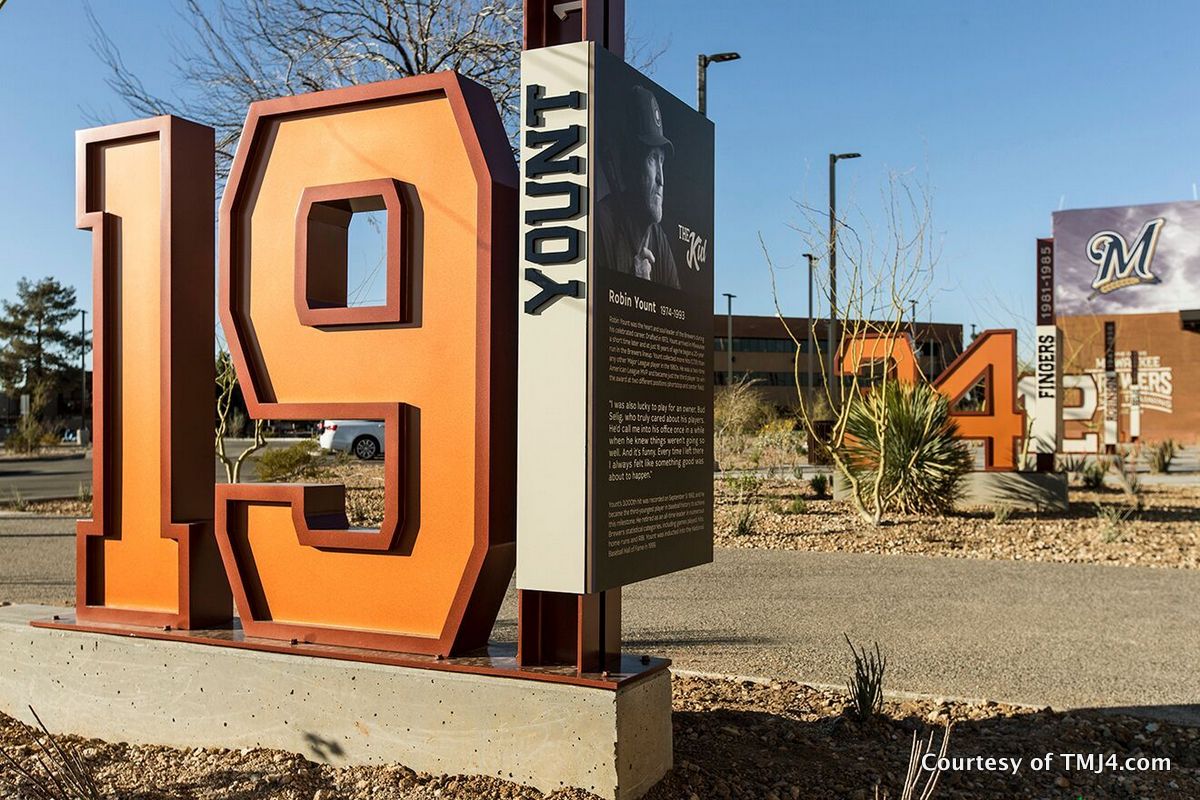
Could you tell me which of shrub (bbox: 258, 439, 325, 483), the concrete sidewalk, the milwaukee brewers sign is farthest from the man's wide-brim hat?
the milwaukee brewers sign

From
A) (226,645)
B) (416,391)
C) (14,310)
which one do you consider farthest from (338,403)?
(14,310)

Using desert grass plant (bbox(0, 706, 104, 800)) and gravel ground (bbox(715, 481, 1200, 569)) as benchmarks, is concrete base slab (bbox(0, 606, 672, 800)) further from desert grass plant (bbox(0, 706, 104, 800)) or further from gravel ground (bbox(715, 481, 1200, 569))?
gravel ground (bbox(715, 481, 1200, 569))

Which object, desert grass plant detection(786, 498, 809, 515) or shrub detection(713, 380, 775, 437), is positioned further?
shrub detection(713, 380, 775, 437)

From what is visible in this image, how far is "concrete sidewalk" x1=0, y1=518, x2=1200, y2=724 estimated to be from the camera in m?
6.33

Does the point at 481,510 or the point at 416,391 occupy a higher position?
the point at 416,391

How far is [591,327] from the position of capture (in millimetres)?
3947

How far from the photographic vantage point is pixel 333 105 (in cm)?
498

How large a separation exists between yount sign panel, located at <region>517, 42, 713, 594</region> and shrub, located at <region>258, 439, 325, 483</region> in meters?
14.9

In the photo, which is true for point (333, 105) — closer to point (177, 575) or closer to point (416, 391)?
point (416, 391)

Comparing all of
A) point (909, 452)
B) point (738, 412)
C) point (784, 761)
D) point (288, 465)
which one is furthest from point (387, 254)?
point (738, 412)

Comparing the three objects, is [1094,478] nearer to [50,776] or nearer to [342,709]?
[342,709]

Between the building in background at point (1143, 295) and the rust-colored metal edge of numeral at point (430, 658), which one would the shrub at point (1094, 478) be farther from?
the building in background at point (1143, 295)

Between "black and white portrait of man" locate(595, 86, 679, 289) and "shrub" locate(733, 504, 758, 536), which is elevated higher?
"black and white portrait of man" locate(595, 86, 679, 289)

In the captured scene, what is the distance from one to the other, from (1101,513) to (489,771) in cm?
1250
